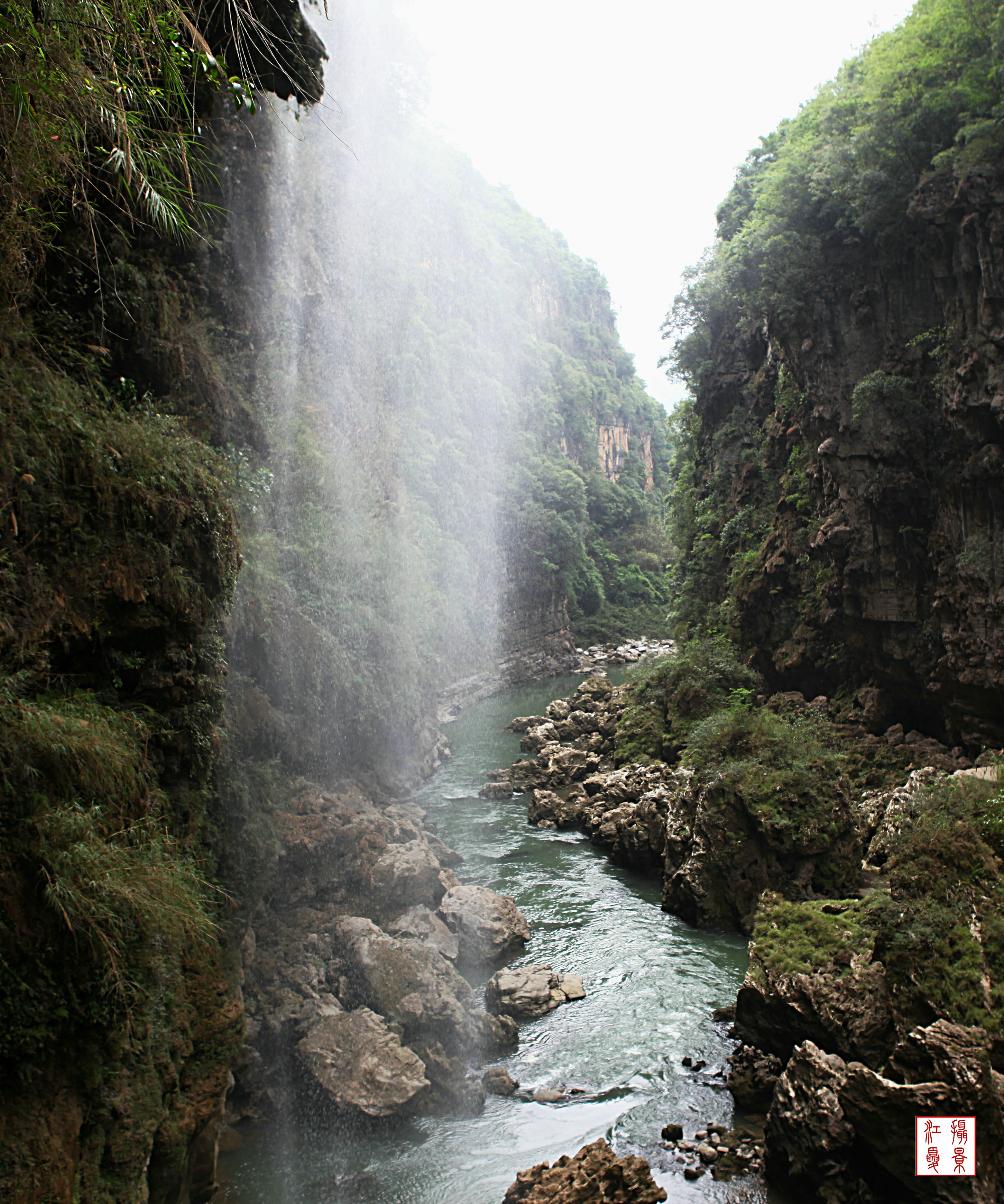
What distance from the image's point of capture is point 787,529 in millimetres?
18781

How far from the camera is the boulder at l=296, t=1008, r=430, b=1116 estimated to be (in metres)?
6.95

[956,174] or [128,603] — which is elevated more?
[956,174]

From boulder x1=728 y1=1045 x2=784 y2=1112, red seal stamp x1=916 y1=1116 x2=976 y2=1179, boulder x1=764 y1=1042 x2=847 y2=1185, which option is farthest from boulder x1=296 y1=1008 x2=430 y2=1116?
red seal stamp x1=916 y1=1116 x2=976 y2=1179

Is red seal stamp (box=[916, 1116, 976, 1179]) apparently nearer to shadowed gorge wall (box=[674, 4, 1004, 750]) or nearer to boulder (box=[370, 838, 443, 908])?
boulder (box=[370, 838, 443, 908])

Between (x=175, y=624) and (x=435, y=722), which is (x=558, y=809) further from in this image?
(x=175, y=624)

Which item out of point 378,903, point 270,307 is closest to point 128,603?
point 378,903

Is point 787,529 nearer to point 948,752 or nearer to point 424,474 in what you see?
point 948,752

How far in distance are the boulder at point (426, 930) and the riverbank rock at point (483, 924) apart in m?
0.21

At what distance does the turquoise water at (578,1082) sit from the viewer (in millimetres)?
6266

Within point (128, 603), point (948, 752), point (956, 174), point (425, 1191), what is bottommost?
point (425, 1191)

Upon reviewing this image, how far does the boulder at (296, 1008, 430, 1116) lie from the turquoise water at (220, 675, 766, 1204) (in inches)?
9.2

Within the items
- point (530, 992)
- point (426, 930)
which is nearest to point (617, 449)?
point (426, 930)

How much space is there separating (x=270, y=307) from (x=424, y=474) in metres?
23.0

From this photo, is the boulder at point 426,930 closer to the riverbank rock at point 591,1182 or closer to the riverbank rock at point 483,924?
the riverbank rock at point 483,924
